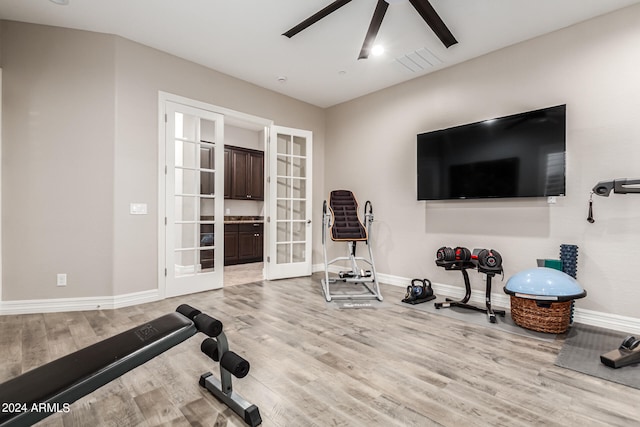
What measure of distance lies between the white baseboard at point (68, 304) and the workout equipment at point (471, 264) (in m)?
3.53

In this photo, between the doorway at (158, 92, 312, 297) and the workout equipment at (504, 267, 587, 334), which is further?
the doorway at (158, 92, 312, 297)

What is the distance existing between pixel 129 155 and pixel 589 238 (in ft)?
16.3

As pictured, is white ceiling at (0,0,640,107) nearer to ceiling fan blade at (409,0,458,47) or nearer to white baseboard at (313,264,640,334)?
ceiling fan blade at (409,0,458,47)

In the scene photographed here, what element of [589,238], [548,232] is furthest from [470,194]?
[589,238]

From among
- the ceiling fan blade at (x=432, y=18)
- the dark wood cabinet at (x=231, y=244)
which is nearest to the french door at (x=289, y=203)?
the dark wood cabinet at (x=231, y=244)

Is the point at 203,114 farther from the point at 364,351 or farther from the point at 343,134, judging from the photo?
the point at 364,351

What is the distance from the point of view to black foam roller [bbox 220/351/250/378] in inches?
59.1

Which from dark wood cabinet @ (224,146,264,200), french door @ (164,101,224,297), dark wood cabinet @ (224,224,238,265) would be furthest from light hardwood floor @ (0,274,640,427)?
dark wood cabinet @ (224,146,264,200)

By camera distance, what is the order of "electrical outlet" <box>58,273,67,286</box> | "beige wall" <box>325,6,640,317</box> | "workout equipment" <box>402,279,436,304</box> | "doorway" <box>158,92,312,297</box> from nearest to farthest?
"beige wall" <box>325,6,640,317</box> → "electrical outlet" <box>58,273,67,286</box> → "workout equipment" <box>402,279,436,304</box> → "doorway" <box>158,92,312,297</box>

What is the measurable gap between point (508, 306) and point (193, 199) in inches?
161

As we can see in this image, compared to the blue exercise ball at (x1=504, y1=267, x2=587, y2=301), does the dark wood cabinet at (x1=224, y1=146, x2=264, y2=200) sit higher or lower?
higher

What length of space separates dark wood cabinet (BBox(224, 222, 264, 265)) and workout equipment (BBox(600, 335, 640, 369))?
18.6 feet

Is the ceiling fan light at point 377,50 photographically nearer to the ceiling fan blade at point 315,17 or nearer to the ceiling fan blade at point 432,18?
the ceiling fan blade at point 432,18

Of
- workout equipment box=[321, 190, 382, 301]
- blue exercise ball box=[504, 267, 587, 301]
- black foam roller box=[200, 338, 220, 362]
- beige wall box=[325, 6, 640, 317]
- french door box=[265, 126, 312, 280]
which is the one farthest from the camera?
french door box=[265, 126, 312, 280]
